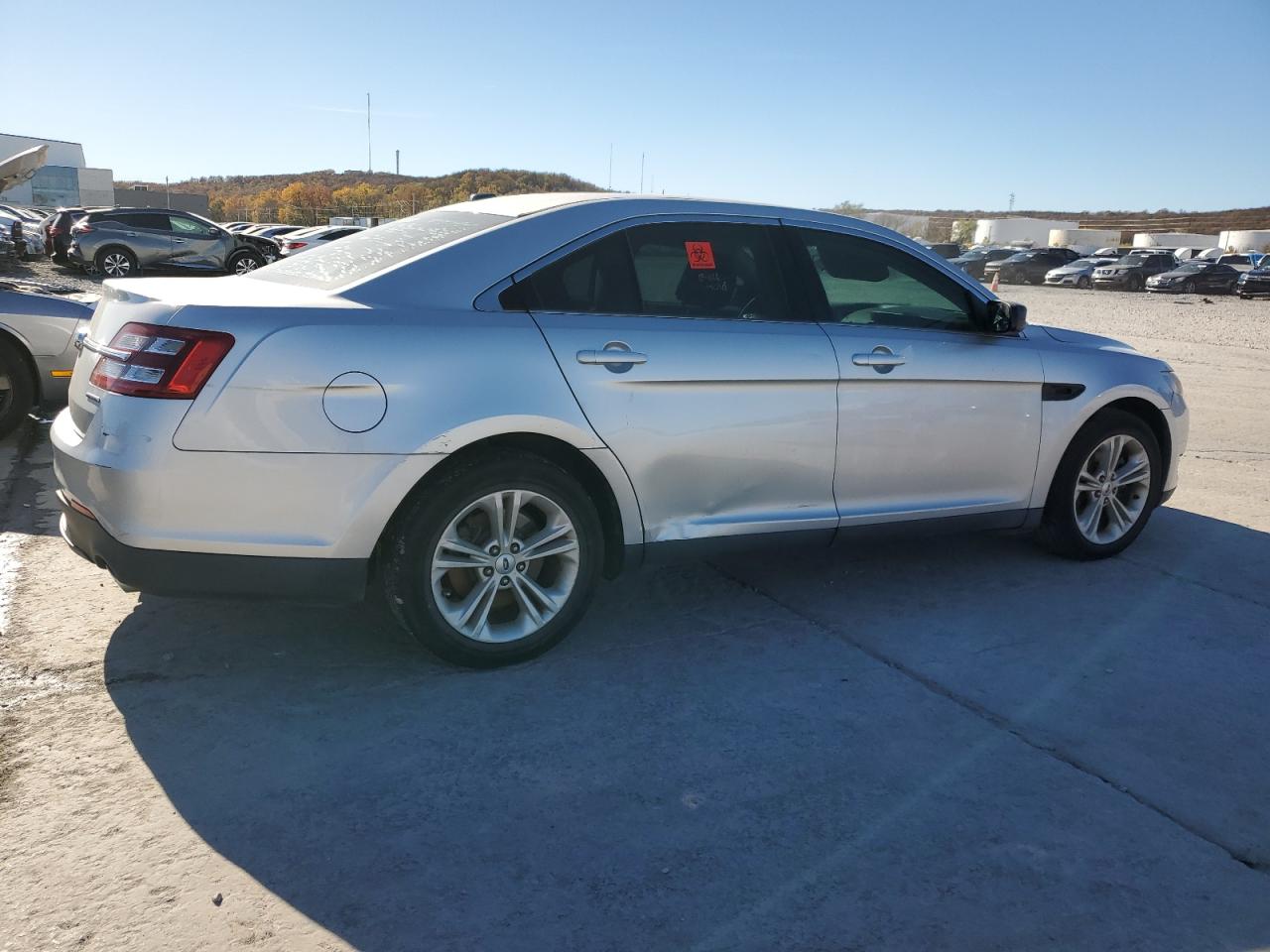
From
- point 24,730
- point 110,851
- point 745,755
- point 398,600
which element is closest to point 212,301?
point 398,600

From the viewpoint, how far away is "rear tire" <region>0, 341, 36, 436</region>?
21.9ft

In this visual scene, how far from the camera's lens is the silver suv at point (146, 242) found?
22359 mm

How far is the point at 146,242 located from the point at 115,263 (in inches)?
32.9

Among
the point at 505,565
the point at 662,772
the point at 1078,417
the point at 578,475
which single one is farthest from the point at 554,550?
the point at 1078,417

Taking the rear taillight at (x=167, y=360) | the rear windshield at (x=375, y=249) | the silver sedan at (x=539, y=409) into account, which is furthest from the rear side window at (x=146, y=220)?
the rear taillight at (x=167, y=360)

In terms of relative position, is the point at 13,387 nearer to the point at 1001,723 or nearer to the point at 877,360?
the point at 877,360

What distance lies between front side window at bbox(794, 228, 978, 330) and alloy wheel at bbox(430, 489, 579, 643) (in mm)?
→ 1514

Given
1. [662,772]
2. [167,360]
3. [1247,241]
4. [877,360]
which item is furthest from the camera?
[1247,241]

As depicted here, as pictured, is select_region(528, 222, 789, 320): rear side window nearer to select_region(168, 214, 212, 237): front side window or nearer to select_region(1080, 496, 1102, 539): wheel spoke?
select_region(1080, 496, 1102, 539): wheel spoke

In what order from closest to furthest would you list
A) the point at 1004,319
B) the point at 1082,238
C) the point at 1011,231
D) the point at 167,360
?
the point at 167,360, the point at 1004,319, the point at 1082,238, the point at 1011,231

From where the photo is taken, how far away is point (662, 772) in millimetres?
3027

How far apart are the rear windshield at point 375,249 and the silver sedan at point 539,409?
0.07 feet

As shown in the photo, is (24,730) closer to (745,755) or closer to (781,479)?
(745,755)

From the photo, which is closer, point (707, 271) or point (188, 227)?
point (707, 271)
